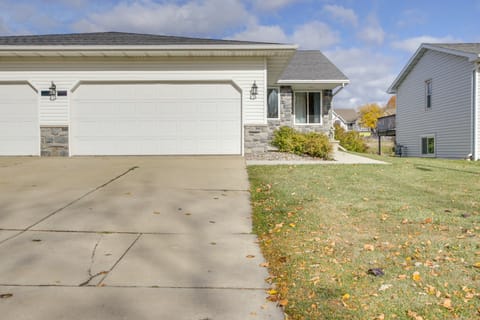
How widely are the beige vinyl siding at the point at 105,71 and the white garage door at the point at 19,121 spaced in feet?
1.17

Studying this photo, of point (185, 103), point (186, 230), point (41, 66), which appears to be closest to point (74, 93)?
point (41, 66)

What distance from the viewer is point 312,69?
17281mm

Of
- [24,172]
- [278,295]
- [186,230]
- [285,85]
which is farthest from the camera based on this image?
[285,85]

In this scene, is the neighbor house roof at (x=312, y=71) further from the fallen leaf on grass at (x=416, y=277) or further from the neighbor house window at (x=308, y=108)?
the fallen leaf on grass at (x=416, y=277)

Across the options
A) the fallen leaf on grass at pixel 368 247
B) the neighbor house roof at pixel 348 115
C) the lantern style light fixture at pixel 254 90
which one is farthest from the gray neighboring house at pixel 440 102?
the neighbor house roof at pixel 348 115

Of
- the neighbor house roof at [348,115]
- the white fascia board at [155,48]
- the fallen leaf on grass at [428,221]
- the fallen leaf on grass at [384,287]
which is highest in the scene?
the neighbor house roof at [348,115]

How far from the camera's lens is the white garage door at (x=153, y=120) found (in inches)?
451

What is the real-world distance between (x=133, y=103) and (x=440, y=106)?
1399 centimetres

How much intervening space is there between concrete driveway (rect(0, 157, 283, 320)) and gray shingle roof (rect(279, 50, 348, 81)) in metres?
10.3

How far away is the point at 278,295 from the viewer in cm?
294

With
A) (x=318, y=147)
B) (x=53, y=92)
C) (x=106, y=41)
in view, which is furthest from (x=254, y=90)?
A: (x=53, y=92)

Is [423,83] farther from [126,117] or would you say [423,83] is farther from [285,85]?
[126,117]

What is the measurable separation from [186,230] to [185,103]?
24.5ft

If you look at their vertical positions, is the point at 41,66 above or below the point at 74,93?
above
